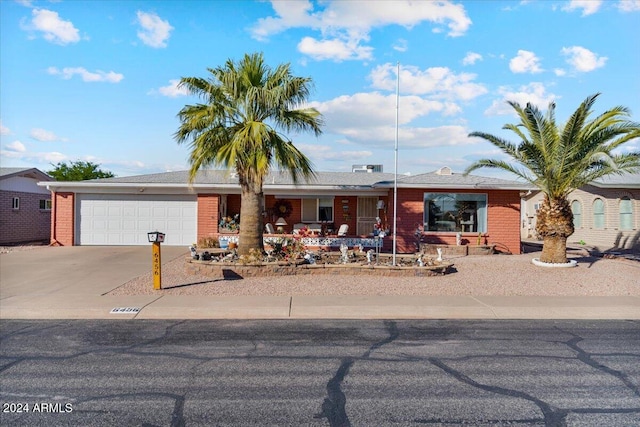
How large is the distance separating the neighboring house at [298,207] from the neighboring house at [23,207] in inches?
118

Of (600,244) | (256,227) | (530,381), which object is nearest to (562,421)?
(530,381)

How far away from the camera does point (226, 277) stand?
1213cm

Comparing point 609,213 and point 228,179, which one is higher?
point 228,179

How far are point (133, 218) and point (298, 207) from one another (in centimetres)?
718

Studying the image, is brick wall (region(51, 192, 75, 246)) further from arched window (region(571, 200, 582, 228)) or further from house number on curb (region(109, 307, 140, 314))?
arched window (region(571, 200, 582, 228))

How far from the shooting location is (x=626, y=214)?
21672mm

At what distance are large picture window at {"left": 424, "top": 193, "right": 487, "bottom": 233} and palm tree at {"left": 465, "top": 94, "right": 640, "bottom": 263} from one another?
3.90 meters

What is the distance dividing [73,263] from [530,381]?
44.8 feet

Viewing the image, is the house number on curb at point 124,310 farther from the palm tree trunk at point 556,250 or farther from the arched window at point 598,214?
the arched window at point 598,214

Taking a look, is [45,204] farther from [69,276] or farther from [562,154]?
[562,154]

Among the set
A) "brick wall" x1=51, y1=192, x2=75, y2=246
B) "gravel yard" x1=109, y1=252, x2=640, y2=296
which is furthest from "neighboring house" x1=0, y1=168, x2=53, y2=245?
"gravel yard" x1=109, y1=252, x2=640, y2=296

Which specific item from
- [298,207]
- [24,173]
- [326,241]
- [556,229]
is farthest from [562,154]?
[24,173]

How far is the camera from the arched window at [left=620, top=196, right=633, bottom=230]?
70.3 feet

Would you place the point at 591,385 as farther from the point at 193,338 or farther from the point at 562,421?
the point at 193,338
